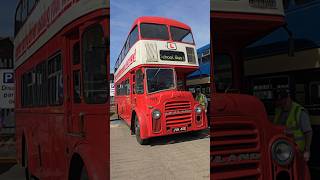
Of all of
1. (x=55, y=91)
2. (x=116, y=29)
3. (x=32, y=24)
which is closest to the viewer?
(x=116, y=29)

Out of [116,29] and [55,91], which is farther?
[55,91]

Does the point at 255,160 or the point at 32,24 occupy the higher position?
the point at 32,24

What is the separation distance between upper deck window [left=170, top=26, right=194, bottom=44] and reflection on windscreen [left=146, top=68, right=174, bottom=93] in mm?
178

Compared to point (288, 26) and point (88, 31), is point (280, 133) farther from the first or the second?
point (88, 31)

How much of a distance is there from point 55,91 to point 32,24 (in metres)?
1.18

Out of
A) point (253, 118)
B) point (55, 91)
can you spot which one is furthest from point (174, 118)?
point (55, 91)

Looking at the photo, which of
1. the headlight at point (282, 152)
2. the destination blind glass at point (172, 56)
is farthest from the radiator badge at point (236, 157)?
the destination blind glass at point (172, 56)

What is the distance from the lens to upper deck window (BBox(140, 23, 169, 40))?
7.69 feet

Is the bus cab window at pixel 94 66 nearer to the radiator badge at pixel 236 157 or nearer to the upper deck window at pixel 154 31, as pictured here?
the upper deck window at pixel 154 31

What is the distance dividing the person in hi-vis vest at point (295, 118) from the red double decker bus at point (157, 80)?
532 mm

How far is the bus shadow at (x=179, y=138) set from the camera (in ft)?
7.97

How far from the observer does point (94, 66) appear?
105 inches

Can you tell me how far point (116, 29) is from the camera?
92.0 inches

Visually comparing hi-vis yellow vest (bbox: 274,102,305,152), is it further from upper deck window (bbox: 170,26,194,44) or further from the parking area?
upper deck window (bbox: 170,26,194,44)
